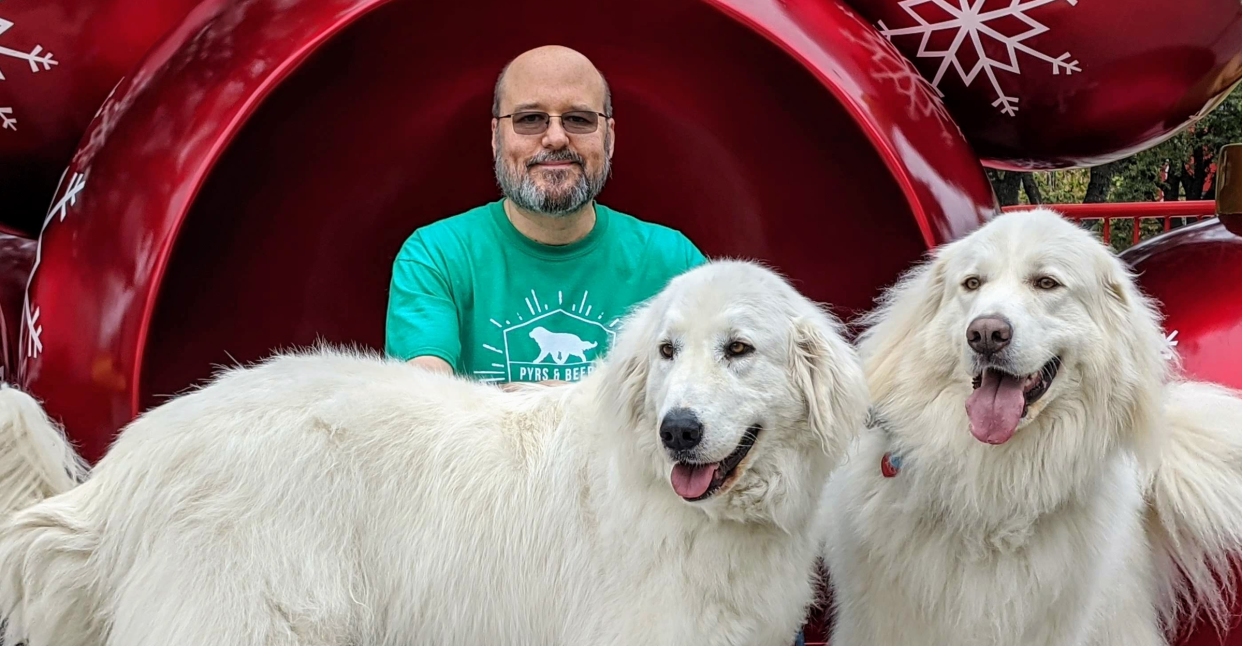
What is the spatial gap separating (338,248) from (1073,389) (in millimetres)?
2389

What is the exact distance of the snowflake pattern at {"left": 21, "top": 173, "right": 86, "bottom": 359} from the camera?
284 centimetres

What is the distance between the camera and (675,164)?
373cm

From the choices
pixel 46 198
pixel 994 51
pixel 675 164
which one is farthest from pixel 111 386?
pixel 994 51

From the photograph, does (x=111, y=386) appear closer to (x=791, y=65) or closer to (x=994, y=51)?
(x=791, y=65)

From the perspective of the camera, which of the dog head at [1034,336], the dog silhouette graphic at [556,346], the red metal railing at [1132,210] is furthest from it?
the red metal railing at [1132,210]

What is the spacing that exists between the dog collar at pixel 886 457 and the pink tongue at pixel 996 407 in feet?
0.81

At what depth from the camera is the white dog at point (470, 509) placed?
2082 millimetres

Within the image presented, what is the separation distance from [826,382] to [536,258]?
53.9 inches

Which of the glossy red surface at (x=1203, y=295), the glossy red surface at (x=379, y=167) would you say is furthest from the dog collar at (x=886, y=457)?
the glossy red surface at (x=1203, y=295)

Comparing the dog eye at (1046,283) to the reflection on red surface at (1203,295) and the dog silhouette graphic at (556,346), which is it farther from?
the dog silhouette graphic at (556,346)

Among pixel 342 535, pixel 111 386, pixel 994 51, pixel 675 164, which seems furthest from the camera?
pixel 675 164

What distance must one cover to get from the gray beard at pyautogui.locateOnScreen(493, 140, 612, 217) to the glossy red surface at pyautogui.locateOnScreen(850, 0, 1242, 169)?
1064 millimetres

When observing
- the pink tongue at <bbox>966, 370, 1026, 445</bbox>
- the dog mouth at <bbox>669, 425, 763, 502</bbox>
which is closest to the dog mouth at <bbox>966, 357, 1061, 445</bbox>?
the pink tongue at <bbox>966, 370, 1026, 445</bbox>

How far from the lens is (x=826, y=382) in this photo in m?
2.11
